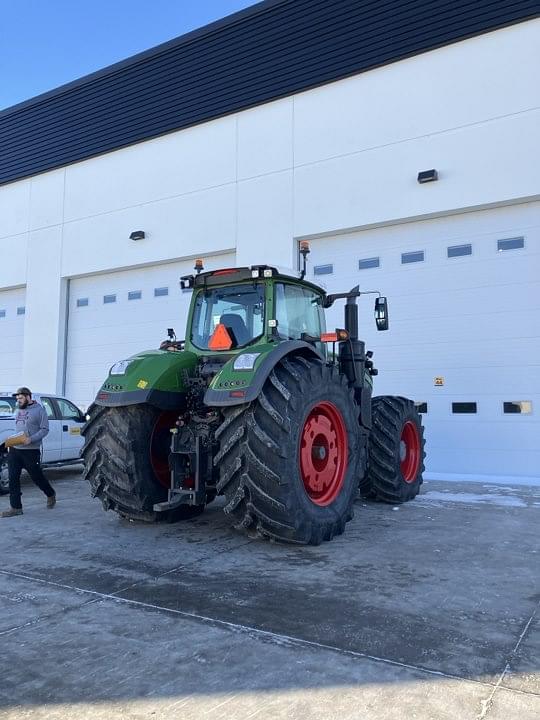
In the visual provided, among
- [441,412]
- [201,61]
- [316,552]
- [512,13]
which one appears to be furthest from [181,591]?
[201,61]

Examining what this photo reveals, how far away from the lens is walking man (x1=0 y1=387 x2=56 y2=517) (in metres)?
6.84

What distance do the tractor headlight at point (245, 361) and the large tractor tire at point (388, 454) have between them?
2.91 metres

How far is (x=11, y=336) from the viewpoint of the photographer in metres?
17.0

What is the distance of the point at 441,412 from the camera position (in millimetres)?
10773

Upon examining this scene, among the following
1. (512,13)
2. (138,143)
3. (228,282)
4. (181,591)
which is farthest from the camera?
(138,143)

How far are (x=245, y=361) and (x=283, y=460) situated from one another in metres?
0.89

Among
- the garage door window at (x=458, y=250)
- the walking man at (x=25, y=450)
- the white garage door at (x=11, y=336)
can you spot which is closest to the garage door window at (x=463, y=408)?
the garage door window at (x=458, y=250)

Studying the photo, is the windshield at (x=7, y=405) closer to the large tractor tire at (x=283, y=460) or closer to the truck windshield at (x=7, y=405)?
the truck windshield at (x=7, y=405)

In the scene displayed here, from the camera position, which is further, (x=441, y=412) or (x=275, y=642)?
(x=441, y=412)

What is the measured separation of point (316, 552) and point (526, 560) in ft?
5.72

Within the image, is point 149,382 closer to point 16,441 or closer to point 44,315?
point 16,441

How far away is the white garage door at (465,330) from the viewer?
10.1m

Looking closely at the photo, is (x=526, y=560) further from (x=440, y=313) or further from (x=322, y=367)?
(x=440, y=313)

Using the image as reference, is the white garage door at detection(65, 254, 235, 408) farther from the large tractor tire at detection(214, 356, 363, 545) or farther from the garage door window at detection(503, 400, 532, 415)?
the large tractor tire at detection(214, 356, 363, 545)
